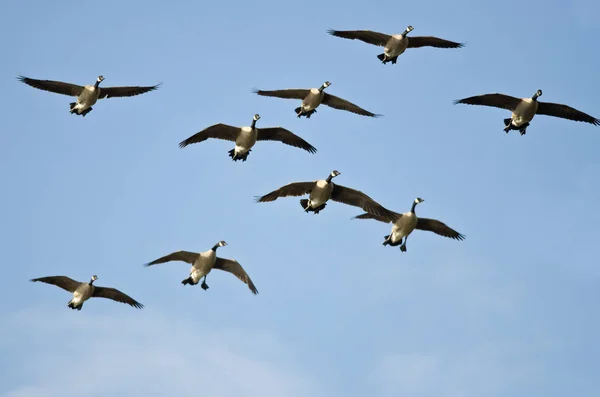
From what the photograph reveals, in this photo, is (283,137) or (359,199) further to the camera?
(283,137)

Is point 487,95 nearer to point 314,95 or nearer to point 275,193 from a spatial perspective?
point 314,95

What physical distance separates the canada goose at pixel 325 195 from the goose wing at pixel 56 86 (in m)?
10.8

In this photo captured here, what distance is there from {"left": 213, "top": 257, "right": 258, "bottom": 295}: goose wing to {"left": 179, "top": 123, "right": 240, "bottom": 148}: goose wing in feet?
18.5

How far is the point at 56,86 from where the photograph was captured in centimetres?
4369

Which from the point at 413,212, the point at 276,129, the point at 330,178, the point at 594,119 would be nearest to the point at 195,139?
the point at 276,129

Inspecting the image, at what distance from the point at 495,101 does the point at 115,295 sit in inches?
744

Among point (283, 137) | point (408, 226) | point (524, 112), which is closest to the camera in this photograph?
point (408, 226)

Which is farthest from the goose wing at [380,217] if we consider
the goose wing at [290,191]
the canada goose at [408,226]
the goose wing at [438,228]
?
the goose wing at [290,191]

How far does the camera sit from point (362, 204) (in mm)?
39344

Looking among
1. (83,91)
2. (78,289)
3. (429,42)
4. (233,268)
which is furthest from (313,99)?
(78,289)

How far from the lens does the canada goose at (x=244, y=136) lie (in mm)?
41312

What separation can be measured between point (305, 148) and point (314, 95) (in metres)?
2.52

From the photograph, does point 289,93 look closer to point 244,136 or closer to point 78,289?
point 244,136

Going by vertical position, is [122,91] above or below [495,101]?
below
